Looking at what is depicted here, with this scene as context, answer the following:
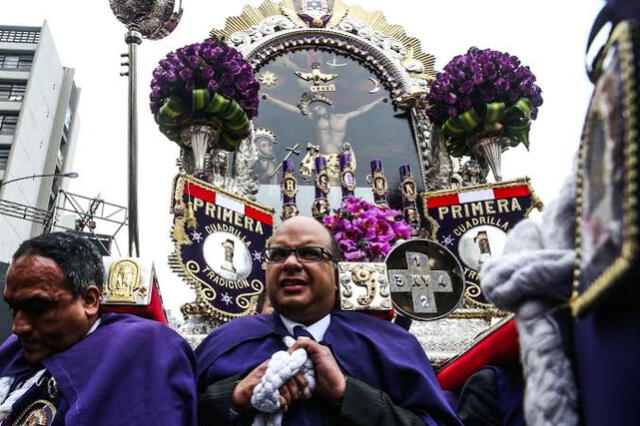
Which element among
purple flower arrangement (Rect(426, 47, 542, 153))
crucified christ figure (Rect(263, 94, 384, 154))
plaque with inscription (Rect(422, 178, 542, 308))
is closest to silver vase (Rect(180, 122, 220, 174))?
crucified christ figure (Rect(263, 94, 384, 154))

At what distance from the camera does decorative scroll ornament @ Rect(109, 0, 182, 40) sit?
328 centimetres

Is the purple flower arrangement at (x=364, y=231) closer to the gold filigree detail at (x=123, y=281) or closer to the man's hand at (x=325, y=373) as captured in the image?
the gold filigree detail at (x=123, y=281)

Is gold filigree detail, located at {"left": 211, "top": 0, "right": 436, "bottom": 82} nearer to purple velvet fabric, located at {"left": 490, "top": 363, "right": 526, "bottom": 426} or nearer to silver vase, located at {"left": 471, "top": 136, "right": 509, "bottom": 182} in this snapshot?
silver vase, located at {"left": 471, "top": 136, "right": 509, "bottom": 182}

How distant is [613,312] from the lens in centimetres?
56

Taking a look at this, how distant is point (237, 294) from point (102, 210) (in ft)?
33.8

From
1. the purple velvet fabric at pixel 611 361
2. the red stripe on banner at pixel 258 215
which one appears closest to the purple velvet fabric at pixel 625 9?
the purple velvet fabric at pixel 611 361

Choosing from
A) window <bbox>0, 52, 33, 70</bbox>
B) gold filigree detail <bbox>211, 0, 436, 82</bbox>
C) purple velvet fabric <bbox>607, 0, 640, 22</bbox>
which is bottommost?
purple velvet fabric <bbox>607, 0, 640, 22</bbox>

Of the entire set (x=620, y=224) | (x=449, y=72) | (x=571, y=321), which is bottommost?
(x=571, y=321)

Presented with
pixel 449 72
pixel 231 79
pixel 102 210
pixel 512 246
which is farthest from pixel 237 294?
pixel 102 210

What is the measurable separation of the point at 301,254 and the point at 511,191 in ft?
12.7

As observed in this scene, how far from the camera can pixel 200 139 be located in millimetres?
4895

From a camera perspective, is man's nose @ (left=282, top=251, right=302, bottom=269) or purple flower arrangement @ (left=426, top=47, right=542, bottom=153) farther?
purple flower arrangement @ (left=426, top=47, right=542, bottom=153)

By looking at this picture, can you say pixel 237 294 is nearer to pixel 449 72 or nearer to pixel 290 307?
pixel 290 307

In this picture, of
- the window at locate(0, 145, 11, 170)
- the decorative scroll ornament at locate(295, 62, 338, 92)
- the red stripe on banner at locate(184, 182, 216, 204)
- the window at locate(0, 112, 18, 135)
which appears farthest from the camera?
the window at locate(0, 112, 18, 135)
